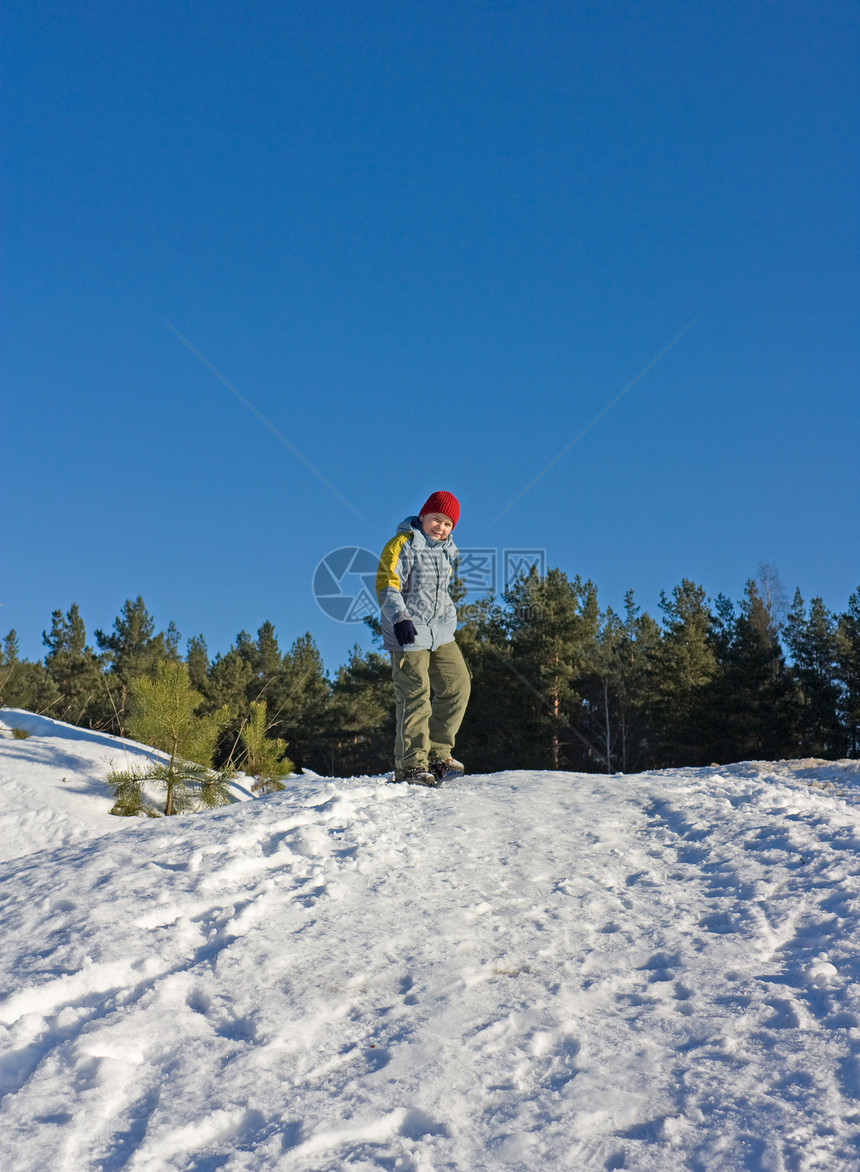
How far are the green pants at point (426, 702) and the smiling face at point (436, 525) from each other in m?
0.89

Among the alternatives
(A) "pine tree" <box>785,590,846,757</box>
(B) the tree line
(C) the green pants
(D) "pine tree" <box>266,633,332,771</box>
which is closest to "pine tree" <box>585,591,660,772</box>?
(B) the tree line

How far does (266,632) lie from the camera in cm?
3997

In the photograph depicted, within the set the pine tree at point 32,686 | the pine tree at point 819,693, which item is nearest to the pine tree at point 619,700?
the pine tree at point 819,693

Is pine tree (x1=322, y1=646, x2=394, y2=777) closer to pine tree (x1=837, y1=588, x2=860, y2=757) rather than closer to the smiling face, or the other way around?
pine tree (x1=837, y1=588, x2=860, y2=757)

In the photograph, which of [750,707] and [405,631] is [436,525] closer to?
[405,631]

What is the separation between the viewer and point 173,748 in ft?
21.5

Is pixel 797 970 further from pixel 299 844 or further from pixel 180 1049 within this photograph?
pixel 299 844

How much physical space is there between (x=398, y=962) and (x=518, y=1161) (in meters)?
1.04

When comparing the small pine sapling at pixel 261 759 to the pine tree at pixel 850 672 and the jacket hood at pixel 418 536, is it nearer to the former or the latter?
the jacket hood at pixel 418 536

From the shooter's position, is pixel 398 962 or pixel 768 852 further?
pixel 768 852

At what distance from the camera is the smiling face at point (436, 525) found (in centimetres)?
629

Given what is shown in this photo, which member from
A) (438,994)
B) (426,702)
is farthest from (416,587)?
(438,994)

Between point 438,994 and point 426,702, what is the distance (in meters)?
3.40

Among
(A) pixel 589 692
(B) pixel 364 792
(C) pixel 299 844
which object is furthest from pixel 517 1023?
(A) pixel 589 692
